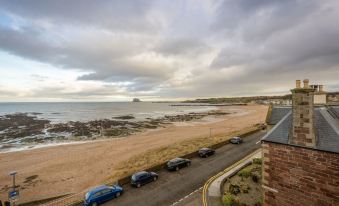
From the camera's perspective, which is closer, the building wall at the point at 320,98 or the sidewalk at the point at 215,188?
the building wall at the point at 320,98

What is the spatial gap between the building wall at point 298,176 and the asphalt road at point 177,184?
28.8ft

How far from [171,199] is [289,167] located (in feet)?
33.8

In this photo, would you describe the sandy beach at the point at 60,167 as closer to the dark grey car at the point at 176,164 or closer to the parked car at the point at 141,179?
the parked car at the point at 141,179

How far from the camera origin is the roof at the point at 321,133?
8.99m

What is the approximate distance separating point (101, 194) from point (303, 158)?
579 inches

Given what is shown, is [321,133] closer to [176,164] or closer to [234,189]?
[234,189]

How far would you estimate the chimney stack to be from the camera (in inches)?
369

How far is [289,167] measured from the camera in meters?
9.95

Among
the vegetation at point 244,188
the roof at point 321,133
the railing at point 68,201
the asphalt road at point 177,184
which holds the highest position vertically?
the roof at point 321,133

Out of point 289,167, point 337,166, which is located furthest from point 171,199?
point 337,166

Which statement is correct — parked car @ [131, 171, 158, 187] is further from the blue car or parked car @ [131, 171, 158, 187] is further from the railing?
the railing

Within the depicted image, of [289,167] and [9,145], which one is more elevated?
[289,167]

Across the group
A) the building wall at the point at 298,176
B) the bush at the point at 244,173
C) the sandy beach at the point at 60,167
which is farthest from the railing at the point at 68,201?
the building wall at the point at 298,176

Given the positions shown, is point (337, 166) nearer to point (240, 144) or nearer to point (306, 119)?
point (306, 119)
